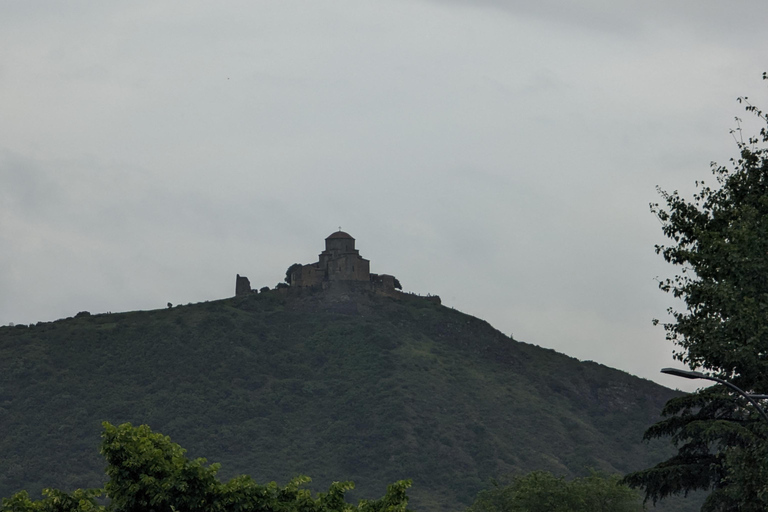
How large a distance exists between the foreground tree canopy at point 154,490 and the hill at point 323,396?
96708 millimetres

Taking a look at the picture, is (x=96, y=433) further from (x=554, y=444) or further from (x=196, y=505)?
(x=196, y=505)

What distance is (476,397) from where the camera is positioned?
6019 inches

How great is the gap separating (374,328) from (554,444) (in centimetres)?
3463

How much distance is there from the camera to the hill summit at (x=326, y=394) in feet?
440

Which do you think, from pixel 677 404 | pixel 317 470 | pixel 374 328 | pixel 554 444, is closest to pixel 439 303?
pixel 374 328

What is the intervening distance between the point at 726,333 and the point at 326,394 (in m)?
130

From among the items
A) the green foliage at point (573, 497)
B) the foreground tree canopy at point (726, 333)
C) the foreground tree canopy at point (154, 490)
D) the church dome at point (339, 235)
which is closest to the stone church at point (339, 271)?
the church dome at point (339, 235)

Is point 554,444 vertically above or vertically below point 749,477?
above

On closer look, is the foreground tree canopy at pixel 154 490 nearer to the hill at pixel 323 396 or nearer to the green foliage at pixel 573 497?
the green foliage at pixel 573 497

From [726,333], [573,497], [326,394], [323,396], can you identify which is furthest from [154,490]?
[326,394]

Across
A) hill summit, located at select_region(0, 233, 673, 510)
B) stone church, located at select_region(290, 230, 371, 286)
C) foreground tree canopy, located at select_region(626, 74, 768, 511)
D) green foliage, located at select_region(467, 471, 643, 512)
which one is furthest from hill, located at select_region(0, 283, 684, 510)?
foreground tree canopy, located at select_region(626, 74, 768, 511)

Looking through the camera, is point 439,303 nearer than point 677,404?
No

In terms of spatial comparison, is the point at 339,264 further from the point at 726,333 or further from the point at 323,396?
the point at 726,333

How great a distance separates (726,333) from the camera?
1139 inches
